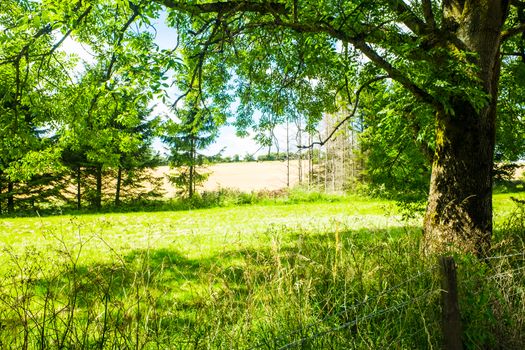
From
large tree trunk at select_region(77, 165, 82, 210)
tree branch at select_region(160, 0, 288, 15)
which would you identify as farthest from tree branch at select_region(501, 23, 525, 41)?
large tree trunk at select_region(77, 165, 82, 210)

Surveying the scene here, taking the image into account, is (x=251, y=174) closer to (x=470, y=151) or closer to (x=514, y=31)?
(x=514, y=31)

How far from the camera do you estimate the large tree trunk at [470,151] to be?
20.0 feet

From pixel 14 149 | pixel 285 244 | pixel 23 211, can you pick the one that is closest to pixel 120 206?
pixel 23 211

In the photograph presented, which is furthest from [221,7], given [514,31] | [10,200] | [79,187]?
[79,187]

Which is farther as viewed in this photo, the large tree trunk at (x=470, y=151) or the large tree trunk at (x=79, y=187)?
the large tree trunk at (x=79, y=187)

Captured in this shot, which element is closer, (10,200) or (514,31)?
(514,31)

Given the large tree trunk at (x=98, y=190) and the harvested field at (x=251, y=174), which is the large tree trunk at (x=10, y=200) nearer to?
the large tree trunk at (x=98, y=190)

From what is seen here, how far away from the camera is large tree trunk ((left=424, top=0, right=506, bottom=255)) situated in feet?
20.0

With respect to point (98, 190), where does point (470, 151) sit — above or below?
above

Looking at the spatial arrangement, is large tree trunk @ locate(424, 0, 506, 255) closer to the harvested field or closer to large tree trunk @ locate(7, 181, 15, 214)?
large tree trunk @ locate(7, 181, 15, 214)

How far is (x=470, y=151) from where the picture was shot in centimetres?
614

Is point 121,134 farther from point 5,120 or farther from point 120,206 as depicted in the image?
point 120,206

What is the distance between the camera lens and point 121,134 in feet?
39.2

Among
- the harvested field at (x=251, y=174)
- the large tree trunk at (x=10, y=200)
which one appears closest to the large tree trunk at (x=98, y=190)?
the large tree trunk at (x=10, y=200)
